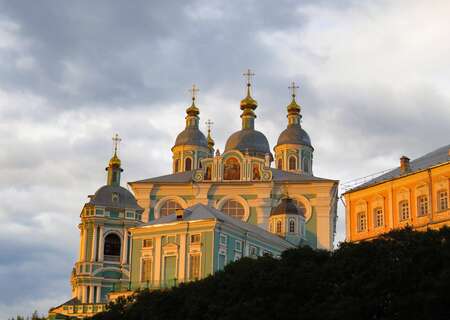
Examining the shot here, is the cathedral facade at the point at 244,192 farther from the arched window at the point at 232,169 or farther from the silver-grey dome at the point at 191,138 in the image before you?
the silver-grey dome at the point at 191,138

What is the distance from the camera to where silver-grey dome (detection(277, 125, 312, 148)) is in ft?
286

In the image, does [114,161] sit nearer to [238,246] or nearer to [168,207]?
[168,207]

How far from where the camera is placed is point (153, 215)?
74938 mm

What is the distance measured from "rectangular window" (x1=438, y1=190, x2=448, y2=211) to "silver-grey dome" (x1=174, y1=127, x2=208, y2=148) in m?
44.5

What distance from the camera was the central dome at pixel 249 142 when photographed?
83.4 metres

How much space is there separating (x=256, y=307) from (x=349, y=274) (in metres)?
3.68

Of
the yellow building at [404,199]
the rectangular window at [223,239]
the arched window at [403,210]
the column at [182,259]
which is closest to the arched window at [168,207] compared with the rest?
the column at [182,259]

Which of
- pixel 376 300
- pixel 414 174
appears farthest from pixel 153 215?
pixel 376 300

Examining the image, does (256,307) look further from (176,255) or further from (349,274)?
(176,255)

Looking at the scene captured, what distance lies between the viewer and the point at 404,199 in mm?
46688

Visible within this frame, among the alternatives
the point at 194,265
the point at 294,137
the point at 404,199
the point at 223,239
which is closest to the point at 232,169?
the point at 294,137

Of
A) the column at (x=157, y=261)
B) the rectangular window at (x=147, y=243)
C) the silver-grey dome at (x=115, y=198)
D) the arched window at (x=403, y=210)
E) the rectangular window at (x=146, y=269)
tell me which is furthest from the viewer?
the silver-grey dome at (x=115, y=198)

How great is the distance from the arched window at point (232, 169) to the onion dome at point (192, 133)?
11.7 metres

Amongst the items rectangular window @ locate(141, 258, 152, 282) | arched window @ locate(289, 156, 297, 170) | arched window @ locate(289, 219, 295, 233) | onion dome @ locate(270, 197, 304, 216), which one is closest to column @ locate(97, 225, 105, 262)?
rectangular window @ locate(141, 258, 152, 282)
